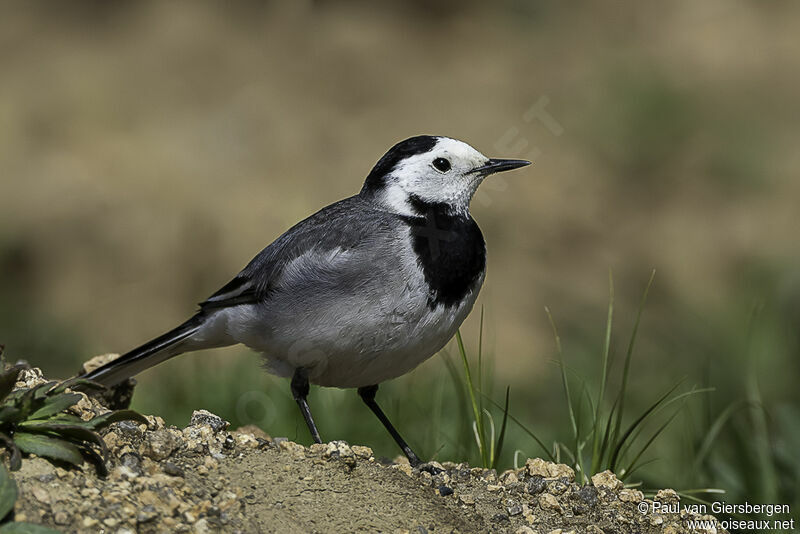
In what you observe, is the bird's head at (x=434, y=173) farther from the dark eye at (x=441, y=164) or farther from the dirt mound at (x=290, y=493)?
the dirt mound at (x=290, y=493)

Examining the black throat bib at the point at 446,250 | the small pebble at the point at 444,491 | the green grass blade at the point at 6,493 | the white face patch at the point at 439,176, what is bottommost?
the small pebble at the point at 444,491

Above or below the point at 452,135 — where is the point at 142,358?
below

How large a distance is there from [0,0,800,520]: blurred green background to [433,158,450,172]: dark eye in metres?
1.55

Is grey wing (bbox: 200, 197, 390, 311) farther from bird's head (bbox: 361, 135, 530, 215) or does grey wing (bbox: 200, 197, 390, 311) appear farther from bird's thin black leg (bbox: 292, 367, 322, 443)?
bird's thin black leg (bbox: 292, 367, 322, 443)

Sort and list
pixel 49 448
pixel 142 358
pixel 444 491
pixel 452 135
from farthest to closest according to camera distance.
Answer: pixel 452 135 → pixel 142 358 → pixel 444 491 → pixel 49 448

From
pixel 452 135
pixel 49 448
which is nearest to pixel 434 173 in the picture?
pixel 49 448

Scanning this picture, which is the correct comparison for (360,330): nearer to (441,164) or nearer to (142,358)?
(441,164)

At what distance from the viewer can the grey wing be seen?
480cm

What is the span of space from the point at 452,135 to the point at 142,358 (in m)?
6.88

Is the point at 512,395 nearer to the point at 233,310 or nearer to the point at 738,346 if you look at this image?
the point at 738,346

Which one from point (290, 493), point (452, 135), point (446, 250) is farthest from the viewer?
point (452, 135)

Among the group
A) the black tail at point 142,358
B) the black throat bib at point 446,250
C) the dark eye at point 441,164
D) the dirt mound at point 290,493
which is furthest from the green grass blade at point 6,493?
the dark eye at point 441,164

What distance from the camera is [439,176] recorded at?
16.7 ft

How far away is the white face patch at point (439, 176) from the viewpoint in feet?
16.6
